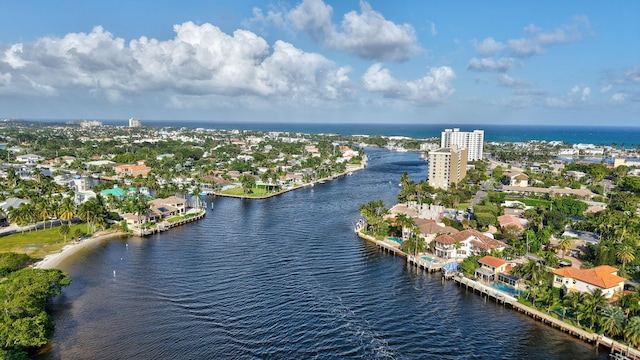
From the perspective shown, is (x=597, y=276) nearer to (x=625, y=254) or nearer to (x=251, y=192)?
(x=625, y=254)

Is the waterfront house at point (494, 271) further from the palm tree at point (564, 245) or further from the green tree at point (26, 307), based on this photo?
the green tree at point (26, 307)

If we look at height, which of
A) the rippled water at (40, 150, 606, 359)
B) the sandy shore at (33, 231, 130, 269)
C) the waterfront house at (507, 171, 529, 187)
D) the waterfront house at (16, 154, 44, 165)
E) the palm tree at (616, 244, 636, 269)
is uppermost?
the waterfront house at (16, 154, 44, 165)

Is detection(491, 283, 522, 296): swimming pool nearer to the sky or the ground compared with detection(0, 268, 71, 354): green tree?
nearer to the ground

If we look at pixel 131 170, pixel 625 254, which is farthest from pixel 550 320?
pixel 131 170

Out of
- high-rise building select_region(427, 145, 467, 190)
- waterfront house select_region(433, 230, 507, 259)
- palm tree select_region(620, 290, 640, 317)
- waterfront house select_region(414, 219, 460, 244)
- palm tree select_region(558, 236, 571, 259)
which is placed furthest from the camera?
high-rise building select_region(427, 145, 467, 190)

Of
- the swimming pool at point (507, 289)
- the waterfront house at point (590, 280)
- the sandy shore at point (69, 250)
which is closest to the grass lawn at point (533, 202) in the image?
the waterfront house at point (590, 280)

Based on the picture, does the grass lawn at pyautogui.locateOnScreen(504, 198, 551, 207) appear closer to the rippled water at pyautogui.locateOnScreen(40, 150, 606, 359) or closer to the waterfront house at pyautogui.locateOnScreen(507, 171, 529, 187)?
the waterfront house at pyautogui.locateOnScreen(507, 171, 529, 187)

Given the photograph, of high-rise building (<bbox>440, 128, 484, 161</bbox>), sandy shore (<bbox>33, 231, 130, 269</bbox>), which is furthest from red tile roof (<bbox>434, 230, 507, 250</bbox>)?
high-rise building (<bbox>440, 128, 484, 161</bbox>)
